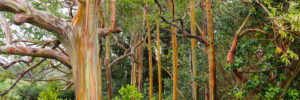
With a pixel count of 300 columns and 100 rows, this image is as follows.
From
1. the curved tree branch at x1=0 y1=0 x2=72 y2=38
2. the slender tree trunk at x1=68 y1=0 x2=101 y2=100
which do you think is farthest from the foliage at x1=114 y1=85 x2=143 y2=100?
the curved tree branch at x1=0 y1=0 x2=72 y2=38

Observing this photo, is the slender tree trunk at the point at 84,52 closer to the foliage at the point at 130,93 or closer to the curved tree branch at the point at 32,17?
the curved tree branch at the point at 32,17

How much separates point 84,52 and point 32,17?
0.94m

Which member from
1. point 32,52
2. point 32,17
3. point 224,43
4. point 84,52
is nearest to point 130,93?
point 84,52

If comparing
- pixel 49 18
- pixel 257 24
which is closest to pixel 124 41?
pixel 257 24

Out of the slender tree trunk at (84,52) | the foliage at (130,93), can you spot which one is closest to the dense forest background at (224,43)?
the foliage at (130,93)

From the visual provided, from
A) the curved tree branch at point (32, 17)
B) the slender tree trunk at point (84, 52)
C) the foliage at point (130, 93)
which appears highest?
the curved tree branch at point (32, 17)

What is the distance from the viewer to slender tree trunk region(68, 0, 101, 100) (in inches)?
151

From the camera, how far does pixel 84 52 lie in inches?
151

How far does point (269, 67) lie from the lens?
442 cm

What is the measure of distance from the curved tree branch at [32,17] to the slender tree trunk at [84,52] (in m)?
0.21

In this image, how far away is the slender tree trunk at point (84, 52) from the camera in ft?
12.6

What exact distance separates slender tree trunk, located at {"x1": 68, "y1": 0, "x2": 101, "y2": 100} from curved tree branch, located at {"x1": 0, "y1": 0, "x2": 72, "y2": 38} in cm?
21

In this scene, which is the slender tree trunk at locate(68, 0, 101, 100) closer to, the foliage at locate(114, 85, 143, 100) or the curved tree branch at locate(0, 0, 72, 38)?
the curved tree branch at locate(0, 0, 72, 38)

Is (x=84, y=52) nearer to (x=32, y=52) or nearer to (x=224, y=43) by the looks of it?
(x=32, y=52)
